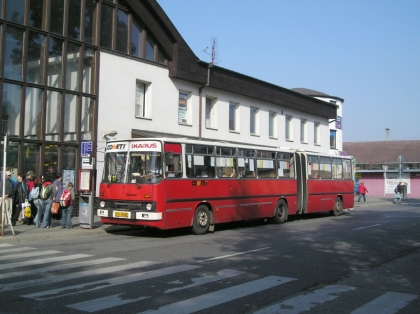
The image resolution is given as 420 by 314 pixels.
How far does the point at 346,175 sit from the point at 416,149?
4653 centimetres

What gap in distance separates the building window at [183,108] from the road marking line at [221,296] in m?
18.9

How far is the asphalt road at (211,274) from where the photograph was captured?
7.18 meters

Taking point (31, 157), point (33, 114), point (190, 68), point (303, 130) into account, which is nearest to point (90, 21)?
point (33, 114)

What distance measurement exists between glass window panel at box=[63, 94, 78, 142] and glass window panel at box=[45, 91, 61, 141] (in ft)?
1.30

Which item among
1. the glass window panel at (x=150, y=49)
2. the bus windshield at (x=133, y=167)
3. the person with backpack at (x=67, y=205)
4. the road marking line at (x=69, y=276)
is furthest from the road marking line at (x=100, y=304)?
the glass window panel at (x=150, y=49)

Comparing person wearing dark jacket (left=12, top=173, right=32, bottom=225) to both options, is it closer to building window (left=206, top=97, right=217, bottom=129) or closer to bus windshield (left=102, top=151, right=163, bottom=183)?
bus windshield (left=102, top=151, right=163, bottom=183)

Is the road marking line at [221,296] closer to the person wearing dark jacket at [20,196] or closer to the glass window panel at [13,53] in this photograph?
the person wearing dark jacket at [20,196]

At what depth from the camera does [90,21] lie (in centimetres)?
2270

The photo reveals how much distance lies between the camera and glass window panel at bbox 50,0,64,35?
2106 cm

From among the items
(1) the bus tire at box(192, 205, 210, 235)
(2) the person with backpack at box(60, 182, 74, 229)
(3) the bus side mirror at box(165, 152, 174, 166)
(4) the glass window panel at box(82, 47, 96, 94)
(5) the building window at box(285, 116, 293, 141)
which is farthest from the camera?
(5) the building window at box(285, 116, 293, 141)

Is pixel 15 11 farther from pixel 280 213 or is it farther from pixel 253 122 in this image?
pixel 253 122

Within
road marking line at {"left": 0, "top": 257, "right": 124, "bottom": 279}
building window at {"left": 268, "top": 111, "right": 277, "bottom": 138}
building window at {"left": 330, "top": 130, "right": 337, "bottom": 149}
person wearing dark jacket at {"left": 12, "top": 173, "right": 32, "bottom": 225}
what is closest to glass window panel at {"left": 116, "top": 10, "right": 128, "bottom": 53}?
person wearing dark jacket at {"left": 12, "top": 173, "right": 32, "bottom": 225}

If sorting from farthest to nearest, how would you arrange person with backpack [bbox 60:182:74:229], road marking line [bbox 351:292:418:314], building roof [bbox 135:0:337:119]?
1. building roof [bbox 135:0:337:119]
2. person with backpack [bbox 60:182:74:229]
3. road marking line [bbox 351:292:418:314]

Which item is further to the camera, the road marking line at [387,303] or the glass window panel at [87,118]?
the glass window panel at [87,118]
